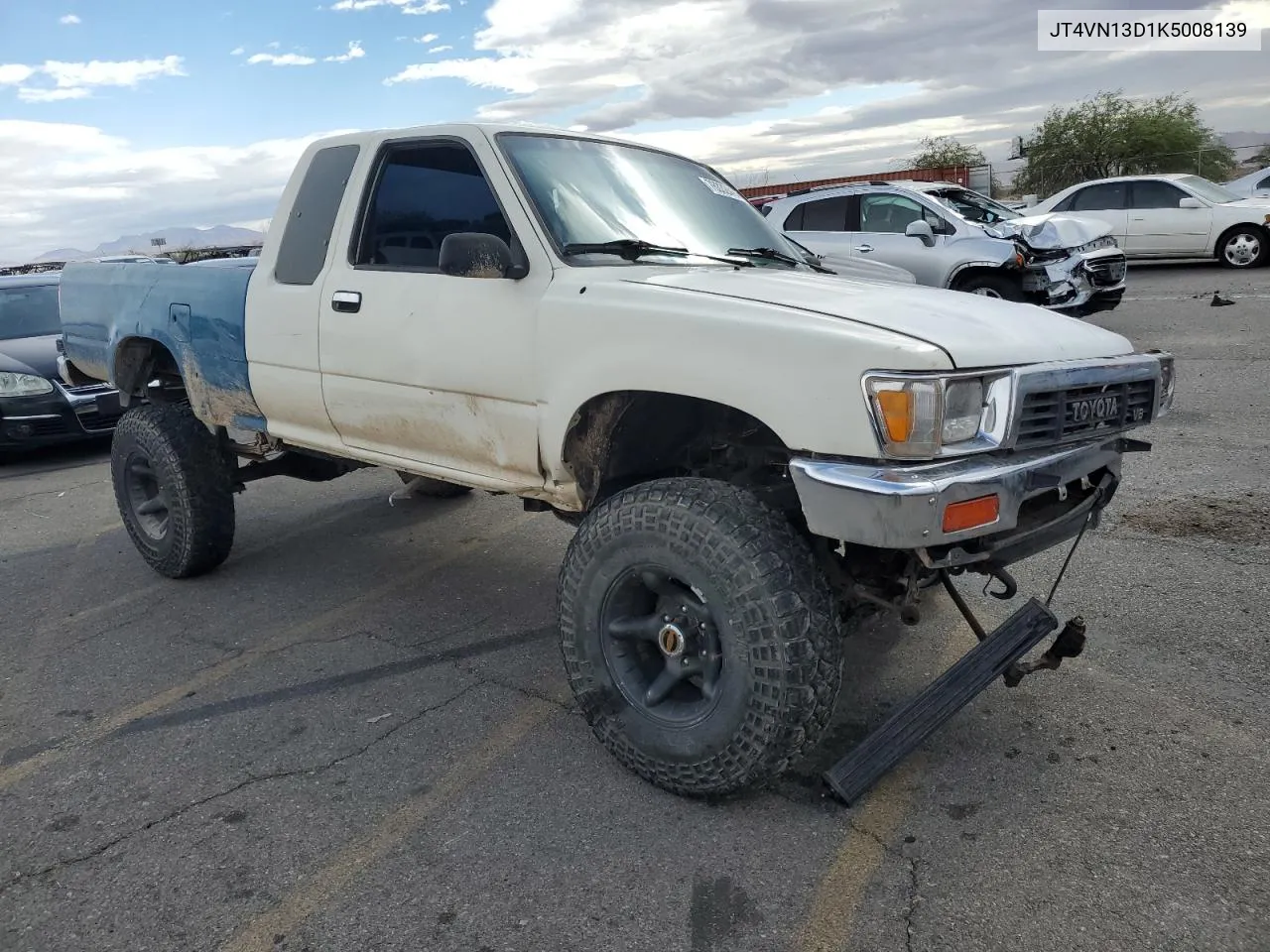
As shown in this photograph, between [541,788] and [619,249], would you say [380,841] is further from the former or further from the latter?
[619,249]

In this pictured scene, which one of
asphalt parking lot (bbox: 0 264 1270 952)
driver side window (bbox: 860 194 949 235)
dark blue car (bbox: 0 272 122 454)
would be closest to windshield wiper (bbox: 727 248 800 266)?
asphalt parking lot (bbox: 0 264 1270 952)

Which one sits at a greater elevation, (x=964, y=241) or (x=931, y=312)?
(x=964, y=241)

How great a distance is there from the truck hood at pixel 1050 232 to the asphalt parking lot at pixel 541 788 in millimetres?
6375

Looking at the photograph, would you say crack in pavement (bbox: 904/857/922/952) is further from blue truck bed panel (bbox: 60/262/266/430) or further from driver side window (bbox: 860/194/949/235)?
driver side window (bbox: 860/194/949/235)

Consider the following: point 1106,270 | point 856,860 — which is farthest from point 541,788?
point 1106,270

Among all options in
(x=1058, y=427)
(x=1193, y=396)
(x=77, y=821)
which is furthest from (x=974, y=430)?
(x=1193, y=396)

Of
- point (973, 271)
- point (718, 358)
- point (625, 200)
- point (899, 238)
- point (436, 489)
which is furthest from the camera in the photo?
point (899, 238)

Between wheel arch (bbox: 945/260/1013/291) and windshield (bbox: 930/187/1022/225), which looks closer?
wheel arch (bbox: 945/260/1013/291)

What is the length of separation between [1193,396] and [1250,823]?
5.74m

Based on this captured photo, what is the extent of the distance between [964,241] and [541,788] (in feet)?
30.6

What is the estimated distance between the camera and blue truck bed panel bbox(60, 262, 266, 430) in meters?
4.47

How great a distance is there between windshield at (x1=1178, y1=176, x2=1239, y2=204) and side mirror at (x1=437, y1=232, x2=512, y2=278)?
15768 mm

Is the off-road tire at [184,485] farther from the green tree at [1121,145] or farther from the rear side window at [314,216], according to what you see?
the green tree at [1121,145]

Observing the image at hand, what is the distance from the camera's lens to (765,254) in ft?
12.6
